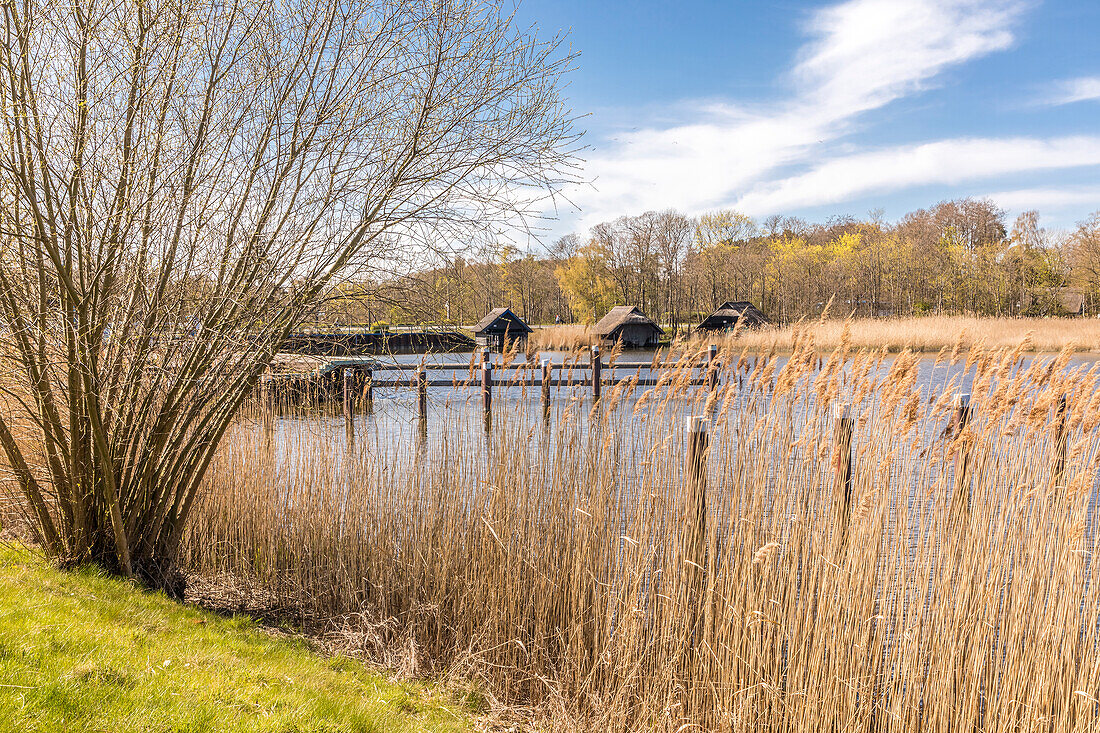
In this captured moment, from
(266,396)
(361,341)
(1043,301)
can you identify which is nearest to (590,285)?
(1043,301)

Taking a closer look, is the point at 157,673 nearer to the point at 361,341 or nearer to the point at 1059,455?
the point at 361,341

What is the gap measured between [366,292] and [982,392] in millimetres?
3694

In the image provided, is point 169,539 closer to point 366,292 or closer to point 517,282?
point 366,292

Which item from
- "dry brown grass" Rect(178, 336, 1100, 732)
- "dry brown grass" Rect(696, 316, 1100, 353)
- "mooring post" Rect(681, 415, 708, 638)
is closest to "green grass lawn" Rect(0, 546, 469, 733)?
"dry brown grass" Rect(178, 336, 1100, 732)

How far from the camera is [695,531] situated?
3.29m

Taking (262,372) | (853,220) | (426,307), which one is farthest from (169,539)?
(853,220)

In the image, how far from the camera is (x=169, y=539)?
14.0ft

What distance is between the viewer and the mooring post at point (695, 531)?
10.6ft

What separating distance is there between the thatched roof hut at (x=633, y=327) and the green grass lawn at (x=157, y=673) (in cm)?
2955

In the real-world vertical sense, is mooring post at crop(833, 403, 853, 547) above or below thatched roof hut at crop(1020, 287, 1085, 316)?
below

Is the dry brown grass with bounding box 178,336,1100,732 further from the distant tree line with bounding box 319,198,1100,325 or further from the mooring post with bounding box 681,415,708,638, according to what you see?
the distant tree line with bounding box 319,198,1100,325

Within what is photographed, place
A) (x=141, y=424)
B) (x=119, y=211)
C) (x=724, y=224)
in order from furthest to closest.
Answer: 1. (x=724, y=224)
2. (x=141, y=424)
3. (x=119, y=211)

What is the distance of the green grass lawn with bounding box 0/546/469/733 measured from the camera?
237 centimetres

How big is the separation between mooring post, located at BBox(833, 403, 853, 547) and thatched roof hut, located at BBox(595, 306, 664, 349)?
2929 centimetres
